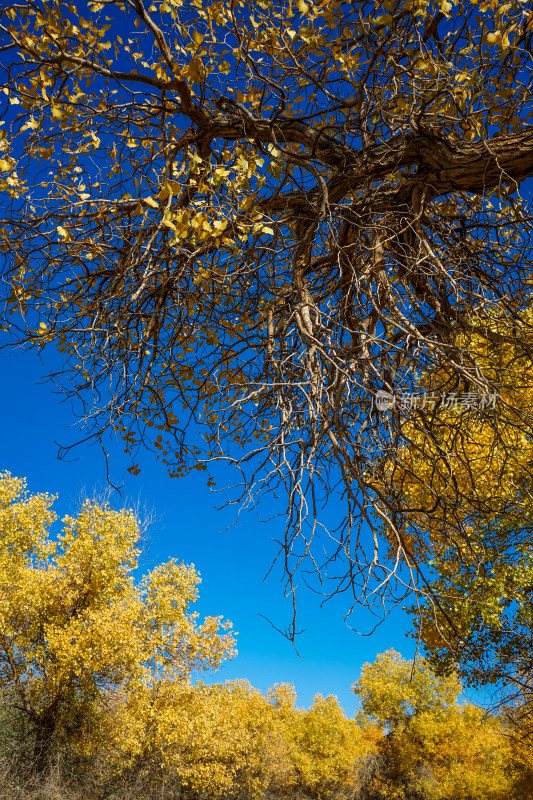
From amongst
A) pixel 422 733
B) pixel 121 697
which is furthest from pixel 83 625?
pixel 422 733

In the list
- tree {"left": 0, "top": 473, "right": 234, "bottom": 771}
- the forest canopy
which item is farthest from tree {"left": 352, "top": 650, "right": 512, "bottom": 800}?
tree {"left": 0, "top": 473, "right": 234, "bottom": 771}

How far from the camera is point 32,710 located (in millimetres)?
16375

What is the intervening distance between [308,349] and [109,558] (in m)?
17.9

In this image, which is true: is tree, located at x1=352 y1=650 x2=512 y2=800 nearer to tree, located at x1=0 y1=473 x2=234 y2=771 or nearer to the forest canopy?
the forest canopy

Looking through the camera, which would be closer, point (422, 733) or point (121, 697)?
point (121, 697)

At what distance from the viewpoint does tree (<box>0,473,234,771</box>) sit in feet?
51.1

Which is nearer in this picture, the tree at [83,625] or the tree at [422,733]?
the tree at [83,625]

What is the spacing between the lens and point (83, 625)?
15648 millimetres

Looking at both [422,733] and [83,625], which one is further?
[422,733]

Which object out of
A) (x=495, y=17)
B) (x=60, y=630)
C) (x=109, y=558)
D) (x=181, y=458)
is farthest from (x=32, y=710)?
(x=495, y=17)

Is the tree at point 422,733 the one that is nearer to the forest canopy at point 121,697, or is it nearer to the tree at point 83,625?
the forest canopy at point 121,697

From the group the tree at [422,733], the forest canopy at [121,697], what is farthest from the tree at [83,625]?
the tree at [422,733]

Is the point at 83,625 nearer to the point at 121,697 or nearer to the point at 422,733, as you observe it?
the point at 121,697

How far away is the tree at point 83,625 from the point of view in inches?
613
